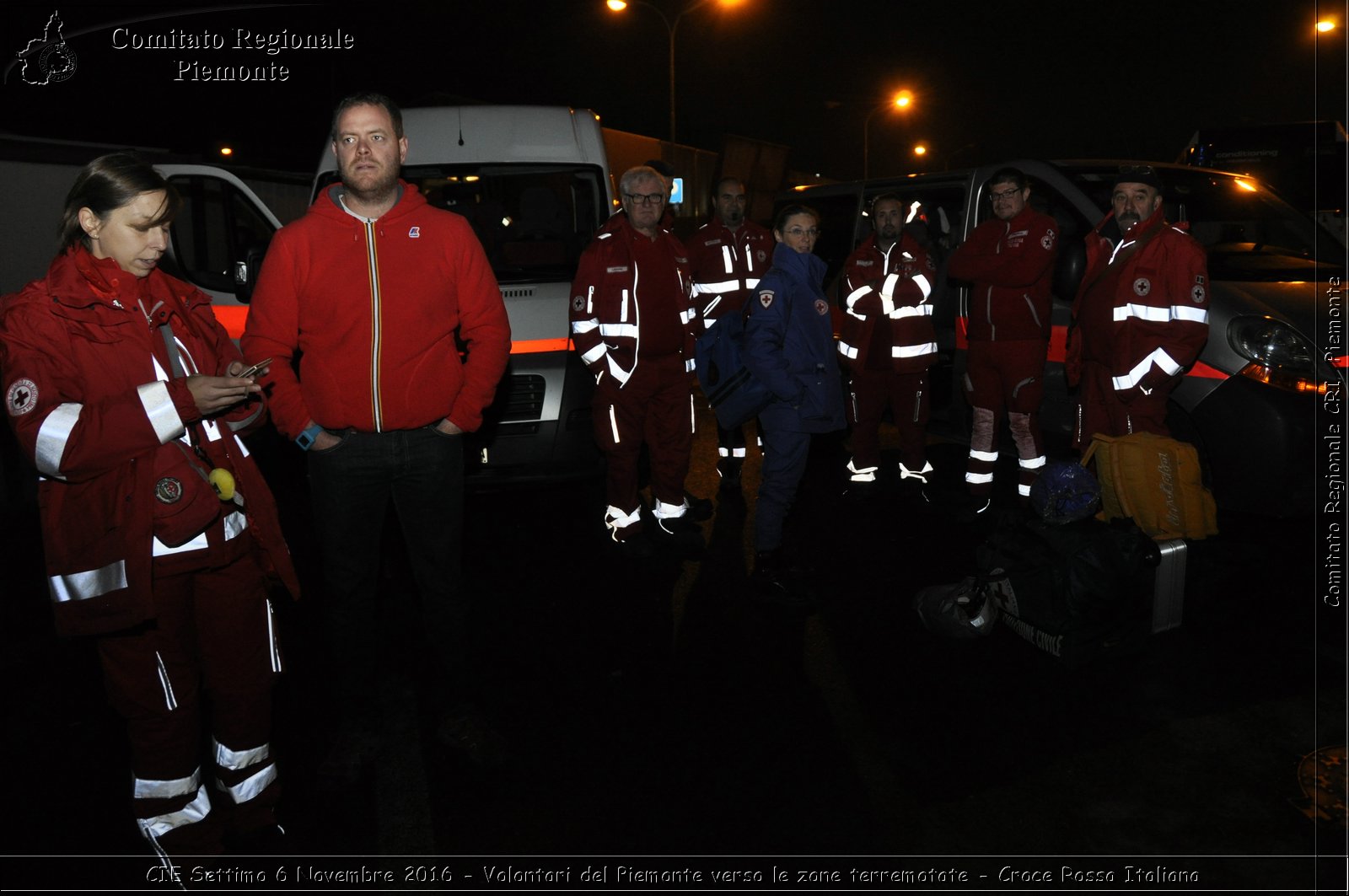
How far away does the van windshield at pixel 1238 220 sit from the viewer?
565 cm

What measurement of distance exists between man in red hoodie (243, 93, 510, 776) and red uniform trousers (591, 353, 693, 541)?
7.12ft

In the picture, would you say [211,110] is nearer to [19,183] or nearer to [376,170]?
[19,183]

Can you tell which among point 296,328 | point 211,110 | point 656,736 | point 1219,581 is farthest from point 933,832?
point 211,110

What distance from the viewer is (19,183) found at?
1255 cm

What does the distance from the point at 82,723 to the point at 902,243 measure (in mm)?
5403

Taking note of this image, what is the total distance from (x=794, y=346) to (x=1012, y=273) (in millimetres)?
1821

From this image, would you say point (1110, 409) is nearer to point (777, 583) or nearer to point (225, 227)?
point (777, 583)

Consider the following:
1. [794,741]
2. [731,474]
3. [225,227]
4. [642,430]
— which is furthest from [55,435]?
[225,227]

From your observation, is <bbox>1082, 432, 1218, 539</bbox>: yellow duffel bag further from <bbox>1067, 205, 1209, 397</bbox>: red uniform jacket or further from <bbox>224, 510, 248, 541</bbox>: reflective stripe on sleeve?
<bbox>224, 510, 248, 541</bbox>: reflective stripe on sleeve

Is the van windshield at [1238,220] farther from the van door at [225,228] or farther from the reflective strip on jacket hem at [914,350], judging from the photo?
the van door at [225,228]

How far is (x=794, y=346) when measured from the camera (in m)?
4.75

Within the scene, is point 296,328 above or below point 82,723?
above

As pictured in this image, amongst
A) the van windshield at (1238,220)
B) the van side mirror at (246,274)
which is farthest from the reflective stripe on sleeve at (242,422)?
the van windshield at (1238,220)

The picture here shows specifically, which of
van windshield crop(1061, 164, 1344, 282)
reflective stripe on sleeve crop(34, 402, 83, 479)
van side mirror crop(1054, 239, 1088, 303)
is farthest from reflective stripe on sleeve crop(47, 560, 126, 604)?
van windshield crop(1061, 164, 1344, 282)
